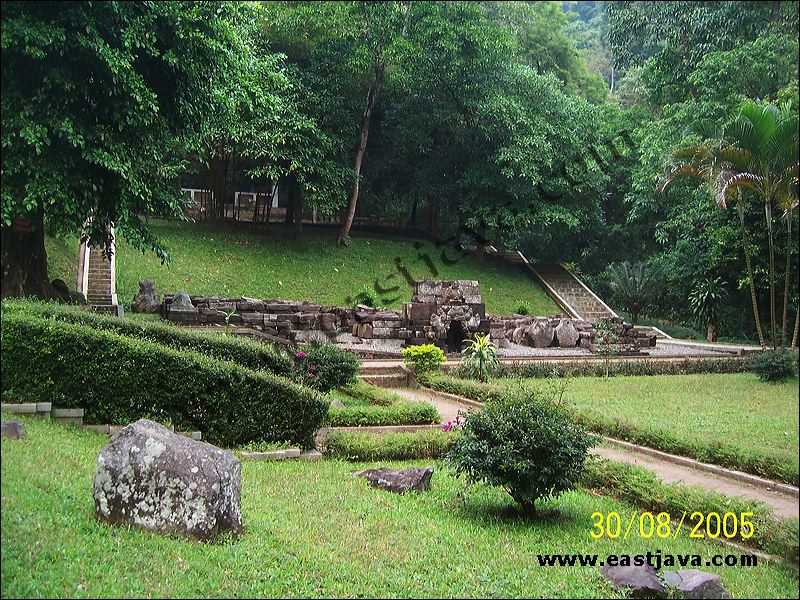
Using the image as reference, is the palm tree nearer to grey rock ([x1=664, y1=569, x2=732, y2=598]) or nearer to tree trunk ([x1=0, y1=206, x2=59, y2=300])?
grey rock ([x1=664, y1=569, x2=732, y2=598])

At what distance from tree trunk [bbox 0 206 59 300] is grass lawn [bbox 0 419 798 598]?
2.64 ft

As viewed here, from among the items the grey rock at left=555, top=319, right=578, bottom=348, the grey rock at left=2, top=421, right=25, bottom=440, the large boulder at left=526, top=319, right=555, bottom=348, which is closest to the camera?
the grey rock at left=2, top=421, right=25, bottom=440

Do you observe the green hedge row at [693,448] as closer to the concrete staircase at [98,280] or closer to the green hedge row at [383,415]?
the green hedge row at [383,415]

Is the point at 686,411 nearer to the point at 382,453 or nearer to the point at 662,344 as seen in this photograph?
the point at 382,453

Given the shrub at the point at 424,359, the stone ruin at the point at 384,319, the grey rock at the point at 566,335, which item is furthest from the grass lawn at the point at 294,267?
the grey rock at the point at 566,335

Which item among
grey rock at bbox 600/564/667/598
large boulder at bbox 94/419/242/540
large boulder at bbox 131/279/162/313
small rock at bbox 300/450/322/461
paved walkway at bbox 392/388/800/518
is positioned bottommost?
small rock at bbox 300/450/322/461

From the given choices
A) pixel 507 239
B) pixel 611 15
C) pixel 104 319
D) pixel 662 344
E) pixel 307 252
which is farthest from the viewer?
pixel 507 239

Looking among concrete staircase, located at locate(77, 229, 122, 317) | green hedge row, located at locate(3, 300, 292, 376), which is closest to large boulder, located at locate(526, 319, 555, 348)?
concrete staircase, located at locate(77, 229, 122, 317)

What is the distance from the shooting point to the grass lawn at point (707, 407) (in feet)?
14.4

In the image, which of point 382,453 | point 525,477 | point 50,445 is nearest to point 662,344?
point 382,453

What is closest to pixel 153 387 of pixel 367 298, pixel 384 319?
pixel 384 319

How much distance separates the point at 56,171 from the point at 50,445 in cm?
162

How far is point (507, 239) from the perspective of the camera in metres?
24.4

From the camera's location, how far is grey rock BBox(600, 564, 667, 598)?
12.0 feet
